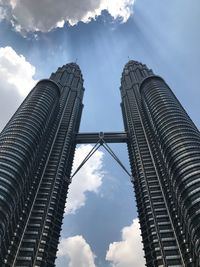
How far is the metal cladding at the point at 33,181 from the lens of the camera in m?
100

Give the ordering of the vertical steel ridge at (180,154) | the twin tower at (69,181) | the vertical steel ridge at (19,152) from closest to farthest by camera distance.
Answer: the vertical steel ridge at (180,154)
the vertical steel ridge at (19,152)
the twin tower at (69,181)

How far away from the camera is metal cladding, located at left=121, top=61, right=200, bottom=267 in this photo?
3787 inches

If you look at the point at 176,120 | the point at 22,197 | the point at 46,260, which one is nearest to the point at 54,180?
the point at 22,197

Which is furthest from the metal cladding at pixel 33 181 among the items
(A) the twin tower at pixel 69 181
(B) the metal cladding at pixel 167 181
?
(B) the metal cladding at pixel 167 181

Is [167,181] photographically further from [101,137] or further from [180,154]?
[101,137]

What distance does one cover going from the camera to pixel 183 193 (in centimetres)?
9725

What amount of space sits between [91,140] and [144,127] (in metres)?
31.1

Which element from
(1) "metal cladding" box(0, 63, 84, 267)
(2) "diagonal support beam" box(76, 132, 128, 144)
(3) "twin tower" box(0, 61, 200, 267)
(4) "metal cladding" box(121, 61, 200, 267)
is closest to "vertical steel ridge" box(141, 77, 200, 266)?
(4) "metal cladding" box(121, 61, 200, 267)

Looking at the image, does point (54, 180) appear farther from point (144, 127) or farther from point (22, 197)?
point (144, 127)

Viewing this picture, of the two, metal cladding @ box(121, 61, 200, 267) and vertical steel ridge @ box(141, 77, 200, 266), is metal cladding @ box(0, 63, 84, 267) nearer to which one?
metal cladding @ box(121, 61, 200, 267)

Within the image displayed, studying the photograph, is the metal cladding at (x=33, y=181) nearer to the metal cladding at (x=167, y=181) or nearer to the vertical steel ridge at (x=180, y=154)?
the metal cladding at (x=167, y=181)

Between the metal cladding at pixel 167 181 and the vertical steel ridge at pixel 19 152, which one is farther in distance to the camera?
the metal cladding at pixel 167 181

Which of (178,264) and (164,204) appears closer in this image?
(178,264)

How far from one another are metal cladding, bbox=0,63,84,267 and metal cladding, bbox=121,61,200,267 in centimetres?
3289
